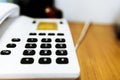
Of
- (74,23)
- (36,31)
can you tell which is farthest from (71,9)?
(36,31)

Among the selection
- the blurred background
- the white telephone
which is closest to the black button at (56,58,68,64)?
the white telephone

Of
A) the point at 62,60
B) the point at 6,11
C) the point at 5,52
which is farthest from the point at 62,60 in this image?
the point at 6,11

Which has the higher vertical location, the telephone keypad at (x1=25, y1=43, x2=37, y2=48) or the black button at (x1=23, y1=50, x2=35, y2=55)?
the black button at (x1=23, y1=50, x2=35, y2=55)

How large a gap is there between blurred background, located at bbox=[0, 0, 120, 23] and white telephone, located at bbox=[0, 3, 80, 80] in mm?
292

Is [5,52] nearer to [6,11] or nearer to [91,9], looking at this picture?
[6,11]

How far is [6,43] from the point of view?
0.45 metres

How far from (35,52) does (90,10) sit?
0.52 m

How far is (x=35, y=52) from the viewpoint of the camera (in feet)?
1.33

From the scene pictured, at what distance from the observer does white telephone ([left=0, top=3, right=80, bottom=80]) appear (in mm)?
351

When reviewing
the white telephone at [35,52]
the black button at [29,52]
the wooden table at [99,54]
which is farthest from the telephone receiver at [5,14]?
the wooden table at [99,54]

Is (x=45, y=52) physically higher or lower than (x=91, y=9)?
higher

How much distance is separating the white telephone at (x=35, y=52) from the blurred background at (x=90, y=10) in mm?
292

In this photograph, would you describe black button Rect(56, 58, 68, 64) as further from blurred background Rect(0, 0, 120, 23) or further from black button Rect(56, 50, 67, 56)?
blurred background Rect(0, 0, 120, 23)

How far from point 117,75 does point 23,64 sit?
0.69ft
